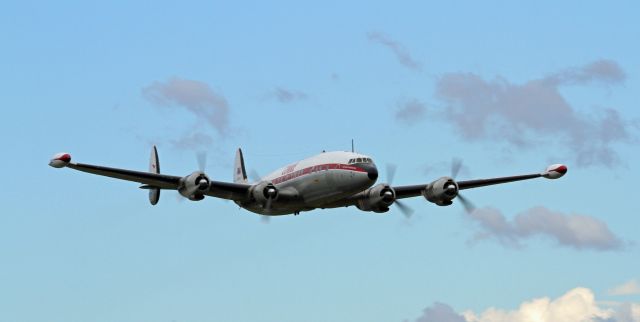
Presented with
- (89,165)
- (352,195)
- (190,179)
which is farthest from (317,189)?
(89,165)

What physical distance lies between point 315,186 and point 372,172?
12.5 feet

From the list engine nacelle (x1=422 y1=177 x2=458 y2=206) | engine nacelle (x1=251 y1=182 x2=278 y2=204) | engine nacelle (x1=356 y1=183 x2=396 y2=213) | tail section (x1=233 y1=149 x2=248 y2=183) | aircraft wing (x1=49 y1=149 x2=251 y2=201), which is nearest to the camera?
aircraft wing (x1=49 y1=149 x2=251 y2=201)

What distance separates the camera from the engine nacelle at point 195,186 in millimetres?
71875

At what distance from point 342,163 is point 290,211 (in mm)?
5574

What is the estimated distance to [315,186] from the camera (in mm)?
73188

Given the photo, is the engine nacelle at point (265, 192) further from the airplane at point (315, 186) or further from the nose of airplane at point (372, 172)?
the nose of airplane at point (372, 172)

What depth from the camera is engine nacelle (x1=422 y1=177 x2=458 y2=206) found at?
76.1 meters

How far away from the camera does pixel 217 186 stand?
74.4 meters

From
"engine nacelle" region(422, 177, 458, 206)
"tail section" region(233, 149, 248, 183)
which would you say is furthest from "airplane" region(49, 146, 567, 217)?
"tail section" region(233, 149, 248, 183)

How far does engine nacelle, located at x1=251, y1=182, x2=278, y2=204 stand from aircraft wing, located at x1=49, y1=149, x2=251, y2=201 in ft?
3.37

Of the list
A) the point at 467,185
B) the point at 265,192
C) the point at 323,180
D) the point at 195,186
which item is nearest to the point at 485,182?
the point at 467,185

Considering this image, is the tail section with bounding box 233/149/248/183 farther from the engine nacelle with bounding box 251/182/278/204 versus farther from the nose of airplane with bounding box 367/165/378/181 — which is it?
the nose of airplane with bounding box 367/165/378/181

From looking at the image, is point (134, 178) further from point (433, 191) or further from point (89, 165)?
point (433, 191)

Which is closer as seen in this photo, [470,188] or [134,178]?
[134,178]
